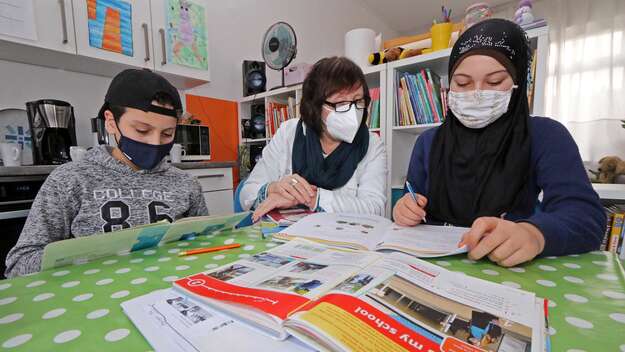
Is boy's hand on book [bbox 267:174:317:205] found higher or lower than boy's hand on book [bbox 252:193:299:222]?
higher

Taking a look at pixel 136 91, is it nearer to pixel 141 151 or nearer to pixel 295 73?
pixel 141 151

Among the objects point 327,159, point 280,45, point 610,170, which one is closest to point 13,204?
point 327,159

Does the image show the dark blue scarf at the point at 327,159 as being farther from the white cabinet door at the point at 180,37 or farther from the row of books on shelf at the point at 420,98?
the white cabinet door at the point at 180,37

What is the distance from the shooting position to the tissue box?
7.58 feet

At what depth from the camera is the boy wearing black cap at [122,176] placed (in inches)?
31.7

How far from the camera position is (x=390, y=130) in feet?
6.45

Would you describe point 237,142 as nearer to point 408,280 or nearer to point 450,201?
point 450,201

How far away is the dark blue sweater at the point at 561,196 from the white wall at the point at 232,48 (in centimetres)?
243

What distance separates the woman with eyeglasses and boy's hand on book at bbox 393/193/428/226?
12.2 inches

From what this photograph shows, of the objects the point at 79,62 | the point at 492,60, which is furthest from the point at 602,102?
the point at 79,62

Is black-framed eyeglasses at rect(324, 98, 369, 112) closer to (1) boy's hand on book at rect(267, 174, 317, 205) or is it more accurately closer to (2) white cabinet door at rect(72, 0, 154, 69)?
(1) boy's hand on book at rect(267, 174, 317, 205)

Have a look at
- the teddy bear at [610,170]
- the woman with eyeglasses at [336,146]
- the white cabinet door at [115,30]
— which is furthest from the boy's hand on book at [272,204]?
the teddy bear at [610,170]

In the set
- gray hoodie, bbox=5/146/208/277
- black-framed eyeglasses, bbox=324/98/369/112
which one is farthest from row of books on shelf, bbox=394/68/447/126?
gray hoodie, bbox=5/146/208/277

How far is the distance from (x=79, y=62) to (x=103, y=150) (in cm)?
126
